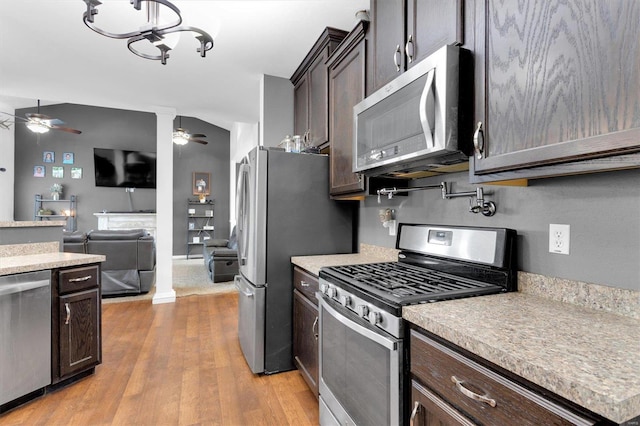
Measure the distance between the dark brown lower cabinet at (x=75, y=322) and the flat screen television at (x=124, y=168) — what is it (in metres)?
6.48

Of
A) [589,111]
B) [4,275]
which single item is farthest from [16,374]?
[589,111]

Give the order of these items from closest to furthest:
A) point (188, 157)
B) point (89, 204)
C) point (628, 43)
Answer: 1. point (628, 43)
2. point (89, 204)
3. point (188, 157)

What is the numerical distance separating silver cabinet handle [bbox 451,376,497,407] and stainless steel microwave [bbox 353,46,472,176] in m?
0.82

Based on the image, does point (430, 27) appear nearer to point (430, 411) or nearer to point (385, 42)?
point (385, 42)

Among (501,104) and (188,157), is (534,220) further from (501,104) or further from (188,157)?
(188,157)

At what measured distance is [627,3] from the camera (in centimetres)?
82

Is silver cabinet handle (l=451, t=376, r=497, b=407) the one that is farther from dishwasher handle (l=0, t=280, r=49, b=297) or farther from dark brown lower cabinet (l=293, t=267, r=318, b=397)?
dishwasher handle (l=0, t=280, r=49, b=297)

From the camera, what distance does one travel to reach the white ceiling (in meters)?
2.36

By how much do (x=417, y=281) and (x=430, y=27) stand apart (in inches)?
45.0

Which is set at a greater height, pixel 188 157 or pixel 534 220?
pixel 188 157

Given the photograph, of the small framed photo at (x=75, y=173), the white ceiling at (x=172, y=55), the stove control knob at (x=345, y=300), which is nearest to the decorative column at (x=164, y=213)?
the white ceiling at (x=172, y=55)

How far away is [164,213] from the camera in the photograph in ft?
14.7

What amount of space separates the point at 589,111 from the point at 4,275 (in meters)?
2.86

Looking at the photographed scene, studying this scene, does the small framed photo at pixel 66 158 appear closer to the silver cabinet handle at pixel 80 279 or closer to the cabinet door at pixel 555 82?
the silver cabinet handle at pixel 80 279
